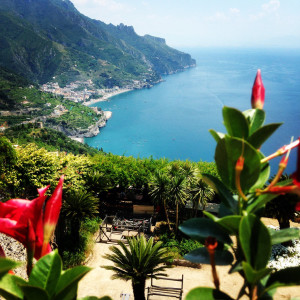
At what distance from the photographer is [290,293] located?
6.94 m

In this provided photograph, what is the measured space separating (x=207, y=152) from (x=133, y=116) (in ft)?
110

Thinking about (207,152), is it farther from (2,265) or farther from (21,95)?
(2,265)

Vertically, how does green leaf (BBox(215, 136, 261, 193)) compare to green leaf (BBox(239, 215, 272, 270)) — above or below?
above

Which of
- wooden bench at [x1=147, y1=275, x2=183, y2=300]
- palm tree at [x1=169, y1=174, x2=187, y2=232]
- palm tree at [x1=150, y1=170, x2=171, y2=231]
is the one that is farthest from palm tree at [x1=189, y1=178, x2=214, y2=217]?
wooden bench at [x1=147, y1=275, x2=183, y2=300]

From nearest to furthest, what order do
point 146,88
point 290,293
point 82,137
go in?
point 290,293, point 82,137, point 146,88

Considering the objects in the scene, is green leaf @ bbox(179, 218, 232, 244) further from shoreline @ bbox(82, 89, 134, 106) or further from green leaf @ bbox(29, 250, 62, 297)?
shoreline @ bbox(82, 89, 134, 106)

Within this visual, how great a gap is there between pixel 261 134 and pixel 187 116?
84560 mm

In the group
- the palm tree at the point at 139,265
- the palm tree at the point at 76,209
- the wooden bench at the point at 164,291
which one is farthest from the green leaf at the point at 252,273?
the palm tree at the point at 76,209

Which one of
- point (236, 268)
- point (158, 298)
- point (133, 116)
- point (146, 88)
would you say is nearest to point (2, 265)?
point (236, 268)

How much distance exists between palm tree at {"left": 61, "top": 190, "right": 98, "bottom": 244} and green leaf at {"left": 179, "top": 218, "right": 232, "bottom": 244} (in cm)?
800

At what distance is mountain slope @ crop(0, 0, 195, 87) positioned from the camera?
12569 cm

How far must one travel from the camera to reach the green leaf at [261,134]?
0.82 metres

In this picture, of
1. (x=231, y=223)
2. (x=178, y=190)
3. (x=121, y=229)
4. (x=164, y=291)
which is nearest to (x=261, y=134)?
(x=231, y=223)

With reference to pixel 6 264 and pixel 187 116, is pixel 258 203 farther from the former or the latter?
pixel 187 116
